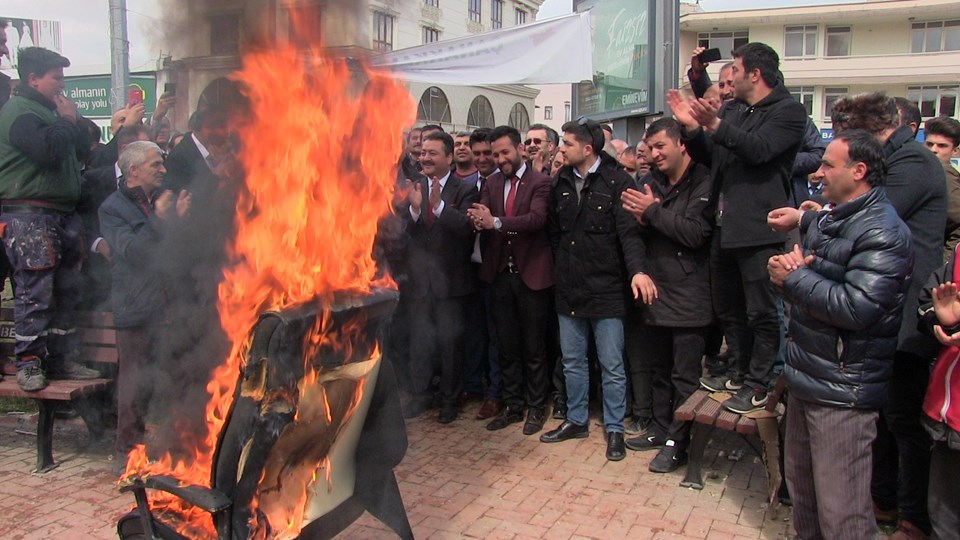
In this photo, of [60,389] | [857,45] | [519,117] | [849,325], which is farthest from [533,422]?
[857,45]

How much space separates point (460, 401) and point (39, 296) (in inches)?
140

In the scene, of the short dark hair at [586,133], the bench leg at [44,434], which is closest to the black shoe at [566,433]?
the short dark hair at [586,133]

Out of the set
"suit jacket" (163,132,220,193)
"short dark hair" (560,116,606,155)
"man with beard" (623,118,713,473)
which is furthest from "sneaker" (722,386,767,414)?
"suit jacket" (163,132,220,193)

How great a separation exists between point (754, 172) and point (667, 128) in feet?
2.83

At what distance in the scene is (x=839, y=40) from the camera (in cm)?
4600

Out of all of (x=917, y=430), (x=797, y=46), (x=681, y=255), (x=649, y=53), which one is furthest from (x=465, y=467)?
(x=797, y=46)

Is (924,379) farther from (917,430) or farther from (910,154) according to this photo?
(910,154)

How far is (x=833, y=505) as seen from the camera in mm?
3307

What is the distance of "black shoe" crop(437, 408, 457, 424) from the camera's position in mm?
6039

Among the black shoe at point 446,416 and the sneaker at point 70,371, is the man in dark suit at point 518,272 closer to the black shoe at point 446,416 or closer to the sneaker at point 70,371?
the black shoe at point 446,416

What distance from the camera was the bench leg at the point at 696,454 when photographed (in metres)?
4.57

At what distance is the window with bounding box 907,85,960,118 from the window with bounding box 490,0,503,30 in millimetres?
45822

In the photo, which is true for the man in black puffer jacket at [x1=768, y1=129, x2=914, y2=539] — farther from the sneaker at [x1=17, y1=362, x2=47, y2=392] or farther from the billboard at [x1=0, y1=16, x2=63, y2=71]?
the billboard at [x1=0, y1=16, x2=63, y2=71]

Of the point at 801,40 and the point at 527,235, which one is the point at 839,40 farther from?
the point at 527,235
